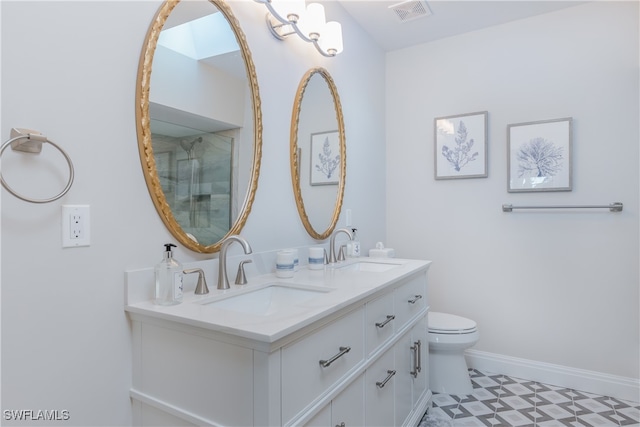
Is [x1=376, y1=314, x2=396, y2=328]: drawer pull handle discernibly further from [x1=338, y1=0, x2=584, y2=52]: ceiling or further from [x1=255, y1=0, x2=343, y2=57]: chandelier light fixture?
[x1=338, y1=0, x2=584, y2=52]: ceiling

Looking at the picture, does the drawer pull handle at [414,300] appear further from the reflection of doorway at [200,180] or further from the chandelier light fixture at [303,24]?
the chandelier light fixture at [303,24]

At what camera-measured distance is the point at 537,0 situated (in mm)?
2258

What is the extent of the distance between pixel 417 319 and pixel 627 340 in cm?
139

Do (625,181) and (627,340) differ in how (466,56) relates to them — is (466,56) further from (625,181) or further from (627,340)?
(627,340)

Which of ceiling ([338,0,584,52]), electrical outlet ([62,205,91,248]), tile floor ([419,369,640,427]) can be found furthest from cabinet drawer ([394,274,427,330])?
ceiling ([338,0,584,52])

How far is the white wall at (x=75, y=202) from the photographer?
33.6 inches

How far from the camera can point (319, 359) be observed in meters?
1.04

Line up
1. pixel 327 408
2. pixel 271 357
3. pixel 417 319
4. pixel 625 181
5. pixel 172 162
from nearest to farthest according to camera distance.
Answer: pixel 271 357 → pixel 327 408 → pixel 172 162 → pixel 417 319 → pixel 625 181

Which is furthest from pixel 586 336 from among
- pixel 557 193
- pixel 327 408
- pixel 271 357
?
pixel 271 357

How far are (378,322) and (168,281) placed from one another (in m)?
0.79

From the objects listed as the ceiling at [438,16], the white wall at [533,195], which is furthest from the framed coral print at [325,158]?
the white wall at [533,195]

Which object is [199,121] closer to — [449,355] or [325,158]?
[325,158]

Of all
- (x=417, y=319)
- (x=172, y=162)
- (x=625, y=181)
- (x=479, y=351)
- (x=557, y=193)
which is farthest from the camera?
(x=479, y=351)

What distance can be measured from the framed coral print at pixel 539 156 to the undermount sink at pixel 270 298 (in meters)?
1.82
